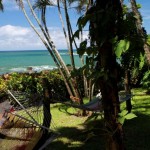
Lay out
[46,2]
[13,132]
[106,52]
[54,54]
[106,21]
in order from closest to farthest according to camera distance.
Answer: [106,21] → [106,52] → [13,132] → [46,2] → [54,54]

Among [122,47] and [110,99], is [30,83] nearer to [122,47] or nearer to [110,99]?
[110,99]

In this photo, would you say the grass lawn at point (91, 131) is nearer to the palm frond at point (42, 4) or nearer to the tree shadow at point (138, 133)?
the tree shadow at point (138, 133)

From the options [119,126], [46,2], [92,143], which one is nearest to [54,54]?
[46,2]

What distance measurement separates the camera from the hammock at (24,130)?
4.40 metres

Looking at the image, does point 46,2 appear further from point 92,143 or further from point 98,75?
point 98,75

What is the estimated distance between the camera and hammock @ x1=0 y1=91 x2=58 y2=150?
4.40 meters

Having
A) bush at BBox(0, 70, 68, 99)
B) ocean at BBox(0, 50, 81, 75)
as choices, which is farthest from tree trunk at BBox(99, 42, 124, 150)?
ocean at BBox(0, 50, 81, 75)

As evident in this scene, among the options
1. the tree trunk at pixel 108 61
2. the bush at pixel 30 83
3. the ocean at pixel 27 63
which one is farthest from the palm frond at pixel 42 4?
the ocean at pixel 27 63

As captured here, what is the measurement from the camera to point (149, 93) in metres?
12.7

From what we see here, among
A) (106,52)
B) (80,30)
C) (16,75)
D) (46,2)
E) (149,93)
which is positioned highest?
(46,2)

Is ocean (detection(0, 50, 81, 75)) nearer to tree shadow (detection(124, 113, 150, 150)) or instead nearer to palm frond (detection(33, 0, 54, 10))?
palm frond (detection(33, 0, 54, 10))

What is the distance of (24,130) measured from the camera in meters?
5.09

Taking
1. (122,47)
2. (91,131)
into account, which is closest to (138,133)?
(91,131)

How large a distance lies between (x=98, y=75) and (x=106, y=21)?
Answer: 420 mm
